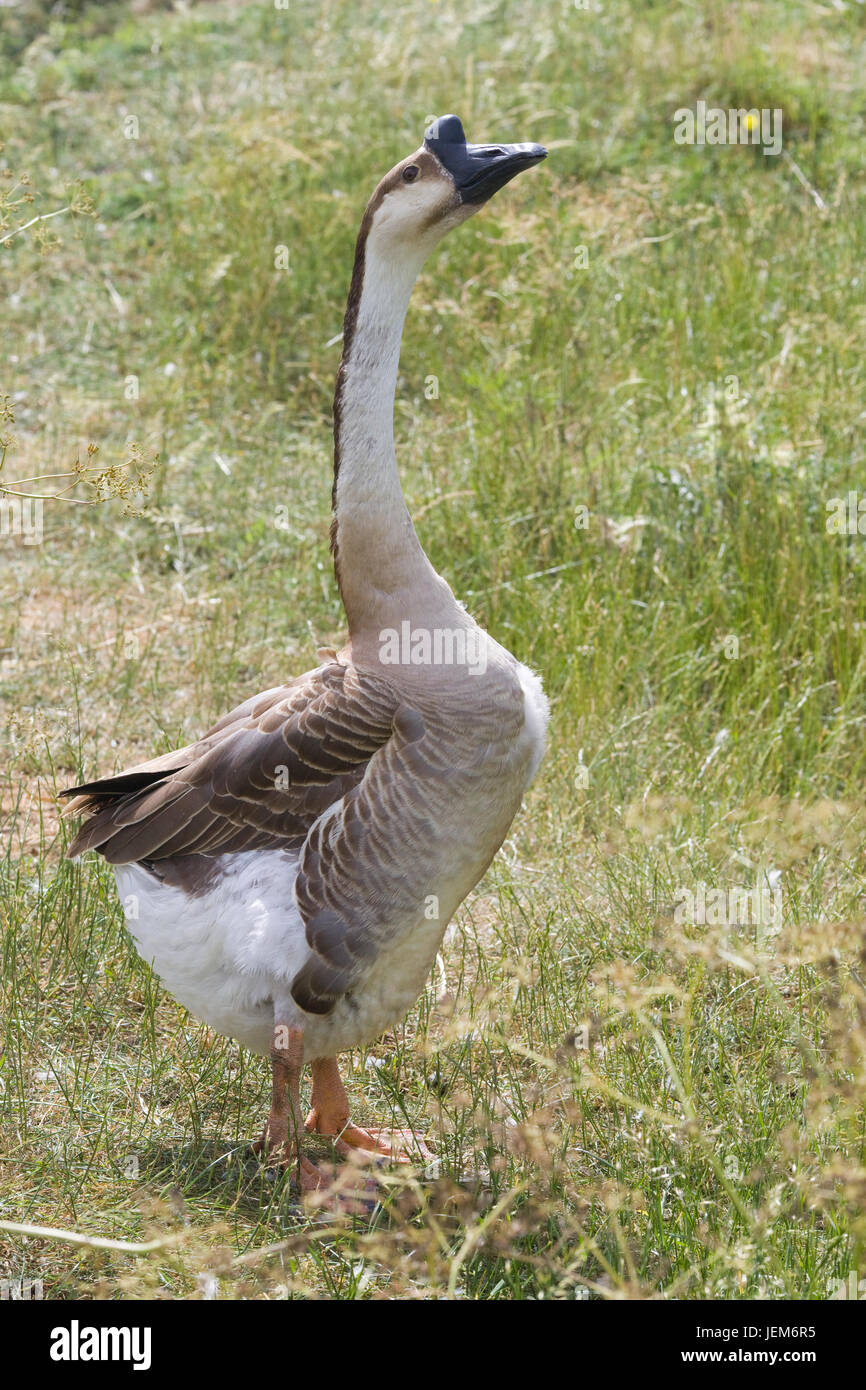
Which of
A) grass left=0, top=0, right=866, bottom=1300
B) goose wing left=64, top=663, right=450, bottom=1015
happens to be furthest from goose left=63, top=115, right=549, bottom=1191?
grass left=0, top=0, right=866, bottom=1300

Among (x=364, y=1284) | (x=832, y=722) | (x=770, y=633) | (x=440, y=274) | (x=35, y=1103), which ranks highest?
(x=440, y=274)

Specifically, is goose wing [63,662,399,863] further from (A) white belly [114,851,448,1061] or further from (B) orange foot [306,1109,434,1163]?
(B) orange foot [306,1109,434,1163]

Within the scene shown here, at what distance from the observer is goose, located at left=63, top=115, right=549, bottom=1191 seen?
3.37m

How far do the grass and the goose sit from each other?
38 cm

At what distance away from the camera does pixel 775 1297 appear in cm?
277

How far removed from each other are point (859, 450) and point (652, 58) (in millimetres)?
4987

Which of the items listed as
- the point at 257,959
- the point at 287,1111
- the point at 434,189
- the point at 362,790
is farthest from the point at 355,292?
the point at 287,1111

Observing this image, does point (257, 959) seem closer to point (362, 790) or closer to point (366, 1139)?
point (362, 790)

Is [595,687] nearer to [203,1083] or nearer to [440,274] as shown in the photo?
[203,1083]

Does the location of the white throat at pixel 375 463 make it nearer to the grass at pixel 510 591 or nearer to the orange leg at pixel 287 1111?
the grass at pixel 510 591

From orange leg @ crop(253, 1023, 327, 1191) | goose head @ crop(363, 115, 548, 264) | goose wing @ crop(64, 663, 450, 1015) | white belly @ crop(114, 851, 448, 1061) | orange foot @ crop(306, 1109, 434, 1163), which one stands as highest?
goose head @ crop(363, 115, 548, 264)

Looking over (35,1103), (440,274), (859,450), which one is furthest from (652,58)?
(35,1103)

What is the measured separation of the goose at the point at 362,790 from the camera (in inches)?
133

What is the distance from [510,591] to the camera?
5863 mm
